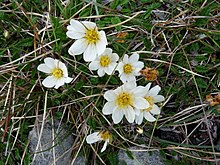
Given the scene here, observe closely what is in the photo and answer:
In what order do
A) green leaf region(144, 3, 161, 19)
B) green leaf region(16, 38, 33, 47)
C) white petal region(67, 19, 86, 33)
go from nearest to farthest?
1. white petal region(67, 19, 86, 33)
2. green leaf region(144, 3, 161, 19)
3. green leaf region(16, 38, 33, 47)

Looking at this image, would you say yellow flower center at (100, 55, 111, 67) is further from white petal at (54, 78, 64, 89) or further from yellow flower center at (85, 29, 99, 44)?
white petal at (54, 78, 64, 89)

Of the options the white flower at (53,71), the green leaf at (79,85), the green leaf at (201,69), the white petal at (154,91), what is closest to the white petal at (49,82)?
the white flower at (53,71)

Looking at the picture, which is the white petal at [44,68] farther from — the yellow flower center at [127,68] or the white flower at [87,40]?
the yellow flower center at [127,68]

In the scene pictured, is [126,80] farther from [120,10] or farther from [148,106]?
[120,10]

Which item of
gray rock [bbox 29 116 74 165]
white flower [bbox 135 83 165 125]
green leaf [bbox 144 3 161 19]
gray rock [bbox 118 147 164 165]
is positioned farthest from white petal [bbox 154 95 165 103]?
gray rock [bbox 29 116 74 165]

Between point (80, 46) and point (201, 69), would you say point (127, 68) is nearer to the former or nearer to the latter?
point (80, 46)

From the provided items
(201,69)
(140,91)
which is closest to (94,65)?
(140,91)
